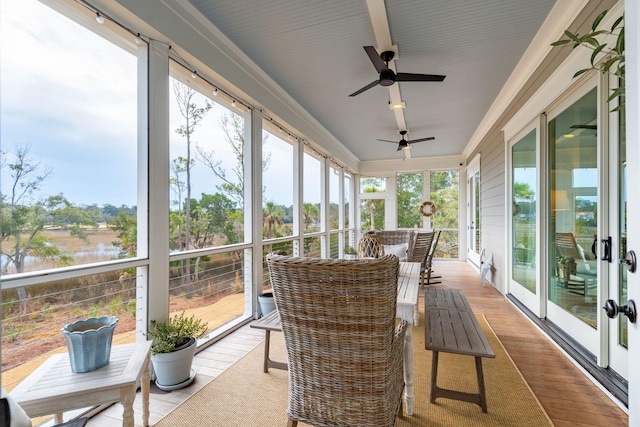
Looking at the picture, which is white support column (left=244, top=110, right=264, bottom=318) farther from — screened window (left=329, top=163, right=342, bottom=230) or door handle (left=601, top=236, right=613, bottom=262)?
screened window (left=329, top=163, right=342, bottom=230)

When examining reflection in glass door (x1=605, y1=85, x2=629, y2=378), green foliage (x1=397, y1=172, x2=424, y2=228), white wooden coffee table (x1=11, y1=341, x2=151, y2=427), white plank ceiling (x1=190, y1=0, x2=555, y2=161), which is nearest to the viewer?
white wooden coffee table (x1=11, y1=341, x2=151, y2=427)

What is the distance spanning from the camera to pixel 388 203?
8.61 metres

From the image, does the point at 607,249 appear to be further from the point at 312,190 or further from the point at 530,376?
Result: the point at 312,190

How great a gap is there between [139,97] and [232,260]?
1.80m

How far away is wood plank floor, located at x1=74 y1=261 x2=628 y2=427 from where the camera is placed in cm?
192

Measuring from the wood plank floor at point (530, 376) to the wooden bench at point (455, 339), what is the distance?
50cm

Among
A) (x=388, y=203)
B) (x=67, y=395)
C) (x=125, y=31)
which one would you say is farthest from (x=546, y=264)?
(x=388, y=203)

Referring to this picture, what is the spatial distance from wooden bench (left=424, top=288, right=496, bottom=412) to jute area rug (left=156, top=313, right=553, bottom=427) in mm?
94

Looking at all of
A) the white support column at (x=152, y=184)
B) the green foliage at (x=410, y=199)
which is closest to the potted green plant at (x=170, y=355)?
the white support column at (x=152, y=184)

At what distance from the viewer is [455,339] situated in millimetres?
1987

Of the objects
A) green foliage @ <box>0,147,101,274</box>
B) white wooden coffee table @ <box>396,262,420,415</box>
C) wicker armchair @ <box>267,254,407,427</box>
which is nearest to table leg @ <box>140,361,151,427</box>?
green foliage @ <box>0,147,101,274</box>

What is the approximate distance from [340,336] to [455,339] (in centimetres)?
100

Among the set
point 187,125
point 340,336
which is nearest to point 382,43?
point 187,125

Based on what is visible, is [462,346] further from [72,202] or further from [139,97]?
[139,97]
